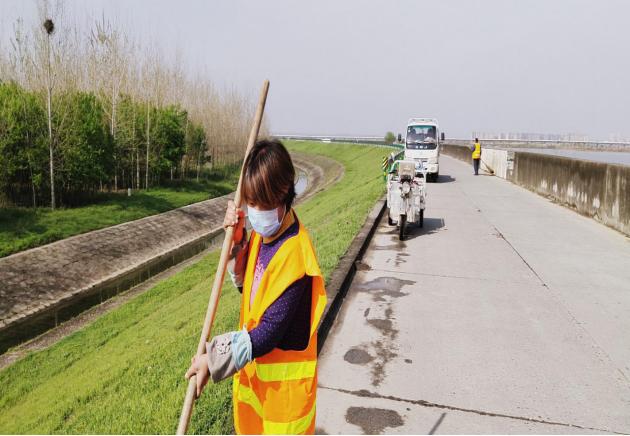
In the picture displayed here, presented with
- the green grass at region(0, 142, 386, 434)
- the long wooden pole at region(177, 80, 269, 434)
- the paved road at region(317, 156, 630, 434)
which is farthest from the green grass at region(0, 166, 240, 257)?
the long wooden pole at region(177, 80, 269, 434)

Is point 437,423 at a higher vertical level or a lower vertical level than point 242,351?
lower

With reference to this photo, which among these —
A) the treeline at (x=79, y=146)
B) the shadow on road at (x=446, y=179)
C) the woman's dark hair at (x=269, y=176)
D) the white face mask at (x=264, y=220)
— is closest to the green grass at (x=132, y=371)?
the white face mask at (x=264, y=220)

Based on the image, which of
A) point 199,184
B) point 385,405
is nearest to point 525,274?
point 385,405

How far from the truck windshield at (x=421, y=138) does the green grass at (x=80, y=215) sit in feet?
39.4

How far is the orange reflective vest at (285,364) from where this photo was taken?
1.82 m

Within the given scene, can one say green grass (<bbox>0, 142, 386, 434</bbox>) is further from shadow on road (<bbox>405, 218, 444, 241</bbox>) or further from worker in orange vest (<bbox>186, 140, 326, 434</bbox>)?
worker in orange vest (<bbox>186, 140, 326, 434</bbox>)

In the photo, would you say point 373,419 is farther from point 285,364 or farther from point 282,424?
point 285,364

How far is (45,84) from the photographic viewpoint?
61.5 ft

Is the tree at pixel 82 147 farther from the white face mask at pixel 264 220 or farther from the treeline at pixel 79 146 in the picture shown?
the white face mask at pixel 264 220

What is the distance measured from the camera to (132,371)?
5898 mm

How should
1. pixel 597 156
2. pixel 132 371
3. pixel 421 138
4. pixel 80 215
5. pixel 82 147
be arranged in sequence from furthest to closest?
pixel 597 156
pixel 421 138
pixel 82 147
pixel 80 215
pixel 132 371

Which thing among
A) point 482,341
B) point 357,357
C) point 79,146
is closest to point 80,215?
point 79,146

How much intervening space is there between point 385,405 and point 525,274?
4474mm

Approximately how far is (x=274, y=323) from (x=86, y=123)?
21.2 metres
